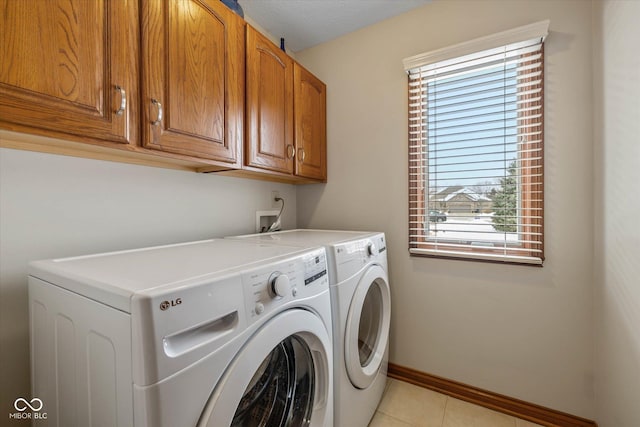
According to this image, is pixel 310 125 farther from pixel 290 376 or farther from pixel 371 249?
pixel 290 376

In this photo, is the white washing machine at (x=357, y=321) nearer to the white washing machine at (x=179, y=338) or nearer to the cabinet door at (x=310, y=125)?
the white washing machine at (x=179, y=338)

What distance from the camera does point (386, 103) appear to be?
1792mm

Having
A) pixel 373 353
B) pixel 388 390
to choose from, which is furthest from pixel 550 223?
pixel 388 390

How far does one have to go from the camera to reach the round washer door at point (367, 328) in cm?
116

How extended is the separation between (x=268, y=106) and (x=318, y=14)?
78 centimetres

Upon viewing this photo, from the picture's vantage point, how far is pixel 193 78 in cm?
106

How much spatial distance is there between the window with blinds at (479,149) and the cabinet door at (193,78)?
106 centimetres

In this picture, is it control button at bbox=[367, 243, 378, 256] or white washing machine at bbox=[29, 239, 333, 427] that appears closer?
white washing machine at bbox=[29, 239, 333, 427]

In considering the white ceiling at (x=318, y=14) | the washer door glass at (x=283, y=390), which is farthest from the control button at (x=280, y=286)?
the white ceiling at (x=318, y=14)

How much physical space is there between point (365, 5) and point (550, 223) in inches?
63.0

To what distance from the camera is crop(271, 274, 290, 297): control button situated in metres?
0.74

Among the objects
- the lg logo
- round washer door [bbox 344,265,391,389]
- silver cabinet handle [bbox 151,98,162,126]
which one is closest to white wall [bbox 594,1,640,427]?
round washer door [bbox 344,265,391,389]

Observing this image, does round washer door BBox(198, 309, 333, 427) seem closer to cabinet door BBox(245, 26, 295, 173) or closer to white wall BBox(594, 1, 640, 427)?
cabinet door BBox(245, 26, 295, 173)

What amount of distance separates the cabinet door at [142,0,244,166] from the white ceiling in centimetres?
56
